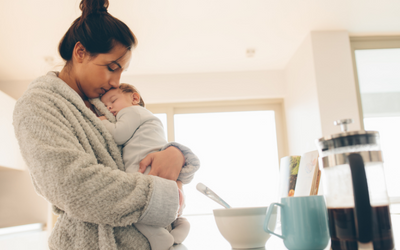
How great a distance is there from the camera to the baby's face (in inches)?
36.6

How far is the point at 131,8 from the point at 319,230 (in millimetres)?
2371

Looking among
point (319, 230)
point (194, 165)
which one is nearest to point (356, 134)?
point (319, 230)

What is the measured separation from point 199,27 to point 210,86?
3.50 ft

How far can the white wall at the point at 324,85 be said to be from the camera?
2.88 meters

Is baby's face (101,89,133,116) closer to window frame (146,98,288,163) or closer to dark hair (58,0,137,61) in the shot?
dark hair (58,0,137,61)

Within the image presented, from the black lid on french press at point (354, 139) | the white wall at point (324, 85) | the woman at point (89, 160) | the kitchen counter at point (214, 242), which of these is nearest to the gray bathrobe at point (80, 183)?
the woman at point (89, 160)

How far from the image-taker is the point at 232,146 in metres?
3.80

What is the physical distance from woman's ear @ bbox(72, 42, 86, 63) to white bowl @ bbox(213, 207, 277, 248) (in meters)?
0.54

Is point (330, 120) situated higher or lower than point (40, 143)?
higher

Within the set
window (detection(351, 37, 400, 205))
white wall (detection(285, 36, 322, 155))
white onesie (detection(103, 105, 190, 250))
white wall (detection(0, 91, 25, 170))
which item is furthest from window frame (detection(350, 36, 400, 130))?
white wall (detection(0, 91, 25, 170))

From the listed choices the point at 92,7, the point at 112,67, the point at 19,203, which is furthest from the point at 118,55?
the point at 19,203

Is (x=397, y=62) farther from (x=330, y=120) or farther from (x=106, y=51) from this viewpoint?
(x=106, y=51)

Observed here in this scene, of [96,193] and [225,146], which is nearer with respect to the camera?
[96,193]

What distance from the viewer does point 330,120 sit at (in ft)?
9.36
